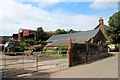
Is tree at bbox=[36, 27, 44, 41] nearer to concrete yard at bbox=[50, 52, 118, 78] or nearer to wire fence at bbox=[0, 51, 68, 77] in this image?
wire fence at bbox=[0, 51, 68, 77]

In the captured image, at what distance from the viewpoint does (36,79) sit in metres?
11.2

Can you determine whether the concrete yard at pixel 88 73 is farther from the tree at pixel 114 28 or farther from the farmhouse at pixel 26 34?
the farmhouse at pixel 26 34

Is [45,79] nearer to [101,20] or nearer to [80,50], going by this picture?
[80,50]

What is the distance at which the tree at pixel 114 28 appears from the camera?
53.0 m

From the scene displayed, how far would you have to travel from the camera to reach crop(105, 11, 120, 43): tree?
53.0 m

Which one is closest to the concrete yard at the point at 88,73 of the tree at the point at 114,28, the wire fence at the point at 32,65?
the wire fence at the point at 32,65

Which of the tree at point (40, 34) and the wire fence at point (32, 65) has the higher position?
the tree at point (40, 34)

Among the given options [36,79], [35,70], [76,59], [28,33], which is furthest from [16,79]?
[28,33]

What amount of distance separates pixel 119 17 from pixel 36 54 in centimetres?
4374

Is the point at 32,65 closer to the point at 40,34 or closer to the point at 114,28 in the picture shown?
the point at 114,28

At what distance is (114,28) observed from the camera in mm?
53625

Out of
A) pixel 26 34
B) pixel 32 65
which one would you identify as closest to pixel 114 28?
pixel 26 34

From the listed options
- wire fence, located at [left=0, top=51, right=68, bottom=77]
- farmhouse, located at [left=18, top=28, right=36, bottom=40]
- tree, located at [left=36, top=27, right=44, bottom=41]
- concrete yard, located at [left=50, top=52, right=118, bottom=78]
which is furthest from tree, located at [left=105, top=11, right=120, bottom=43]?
concrete yard, located at [left=50, top=52, right=118, bottom=78]

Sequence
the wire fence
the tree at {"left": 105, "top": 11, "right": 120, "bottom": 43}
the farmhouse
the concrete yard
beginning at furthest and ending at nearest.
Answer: the farmhouse < the tree at {"left": 105, "top": 11, "right": 120, "bottom": 43} < the wire fence < the concrete yard
